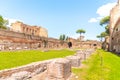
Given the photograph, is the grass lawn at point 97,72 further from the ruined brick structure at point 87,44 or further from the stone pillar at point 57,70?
the ruined brick structure at point 87,44

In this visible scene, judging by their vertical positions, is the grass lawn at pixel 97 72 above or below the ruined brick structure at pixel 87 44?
below

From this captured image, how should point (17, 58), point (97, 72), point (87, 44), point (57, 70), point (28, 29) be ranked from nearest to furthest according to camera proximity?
point (57, 70) → point (97, 72) → point (17, 58) → point (28, 29) → point (87, 44)

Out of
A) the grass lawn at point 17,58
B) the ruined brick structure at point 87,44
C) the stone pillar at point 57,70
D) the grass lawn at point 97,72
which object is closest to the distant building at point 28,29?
the ruined brick structure at point 87,44

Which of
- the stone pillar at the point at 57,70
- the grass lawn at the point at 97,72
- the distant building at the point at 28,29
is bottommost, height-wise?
the grass lawn at the point at 97,72

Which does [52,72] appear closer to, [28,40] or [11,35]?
[11,35]

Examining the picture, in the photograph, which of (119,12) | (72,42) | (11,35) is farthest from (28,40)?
(72,42)

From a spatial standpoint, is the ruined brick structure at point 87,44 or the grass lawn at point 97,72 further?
the ruined brick structure at point 87,44

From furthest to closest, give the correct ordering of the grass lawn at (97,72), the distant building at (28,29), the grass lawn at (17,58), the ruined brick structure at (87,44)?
the ruined brick structure at (87,44) → the distant building at (28,29) → the grass lawn at (17,58) → the grass lawn at (97,72)

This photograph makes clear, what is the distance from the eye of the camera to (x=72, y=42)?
7306 cm

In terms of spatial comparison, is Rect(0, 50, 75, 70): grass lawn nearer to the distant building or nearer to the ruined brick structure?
the distant building

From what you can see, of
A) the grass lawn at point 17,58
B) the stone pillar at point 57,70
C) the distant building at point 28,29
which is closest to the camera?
the stone pillar at point 57,70

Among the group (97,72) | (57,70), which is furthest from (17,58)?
(57,70)

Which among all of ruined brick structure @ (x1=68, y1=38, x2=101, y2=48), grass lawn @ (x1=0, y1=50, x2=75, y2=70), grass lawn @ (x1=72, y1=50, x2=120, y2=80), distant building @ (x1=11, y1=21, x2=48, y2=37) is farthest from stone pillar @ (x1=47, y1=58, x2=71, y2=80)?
ruined brick structure @ (x1=68, y1=38, x2=101, y2=48)

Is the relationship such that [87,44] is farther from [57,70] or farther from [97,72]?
[57,70]
